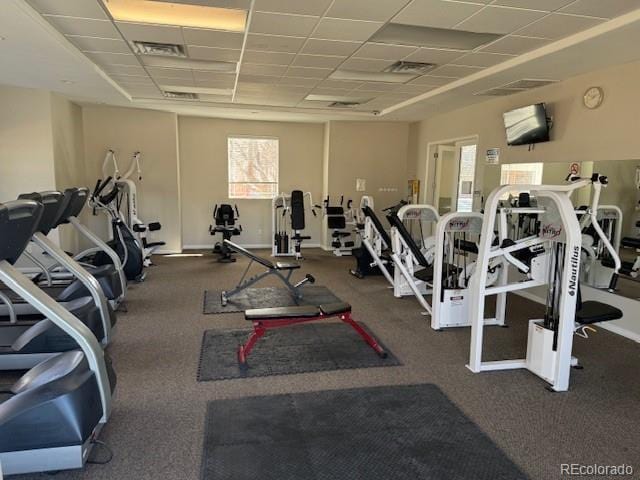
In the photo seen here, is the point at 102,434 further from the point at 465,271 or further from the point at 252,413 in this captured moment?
the point at 465,271

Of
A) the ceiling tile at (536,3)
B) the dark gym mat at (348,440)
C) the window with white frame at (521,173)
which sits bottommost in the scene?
the dark gym mat at (348,440)

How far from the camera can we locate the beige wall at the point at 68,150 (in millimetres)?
6047

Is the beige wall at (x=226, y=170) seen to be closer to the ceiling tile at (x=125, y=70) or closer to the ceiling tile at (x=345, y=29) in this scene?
the ceiling tile at (x=125, y=70)

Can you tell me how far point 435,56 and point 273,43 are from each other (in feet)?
5.29

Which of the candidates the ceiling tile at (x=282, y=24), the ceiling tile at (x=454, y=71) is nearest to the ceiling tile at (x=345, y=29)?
the ceiling tile at (x=282, y=24)

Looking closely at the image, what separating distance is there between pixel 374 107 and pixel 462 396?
537cm

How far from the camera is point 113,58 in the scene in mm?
4410

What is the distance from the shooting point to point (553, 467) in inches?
85.8

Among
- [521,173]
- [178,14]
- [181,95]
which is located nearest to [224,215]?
[181,95]

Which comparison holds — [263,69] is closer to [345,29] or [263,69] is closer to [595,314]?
[345,29]

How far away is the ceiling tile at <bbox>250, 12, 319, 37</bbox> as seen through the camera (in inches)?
128

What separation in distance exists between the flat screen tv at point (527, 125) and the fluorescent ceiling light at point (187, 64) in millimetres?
3501

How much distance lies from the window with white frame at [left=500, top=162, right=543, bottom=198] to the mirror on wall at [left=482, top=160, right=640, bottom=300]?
0.29 m

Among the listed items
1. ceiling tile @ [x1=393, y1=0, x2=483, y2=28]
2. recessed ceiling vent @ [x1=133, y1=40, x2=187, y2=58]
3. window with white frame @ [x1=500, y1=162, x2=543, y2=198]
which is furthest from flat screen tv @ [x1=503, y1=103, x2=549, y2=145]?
recessed ceiling vent @ [x1=133, y1=40, x2=187, y2=58]
